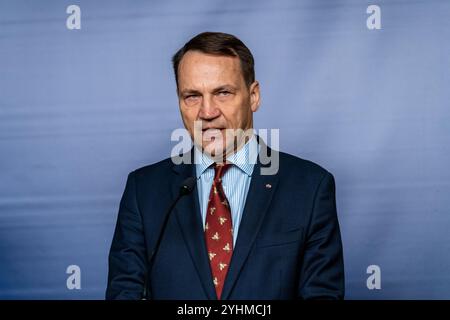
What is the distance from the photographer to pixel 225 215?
197 cm

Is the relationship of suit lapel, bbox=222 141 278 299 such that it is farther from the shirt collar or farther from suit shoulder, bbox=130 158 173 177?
suit shoulder, bbox=130 158 173 177

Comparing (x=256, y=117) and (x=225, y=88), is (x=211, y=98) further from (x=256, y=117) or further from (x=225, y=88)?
(x=256, y=117)

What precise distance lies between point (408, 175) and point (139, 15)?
1037 mm

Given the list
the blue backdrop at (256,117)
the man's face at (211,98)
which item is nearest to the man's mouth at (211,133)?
the man's face at (211,98)

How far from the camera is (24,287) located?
2.67m

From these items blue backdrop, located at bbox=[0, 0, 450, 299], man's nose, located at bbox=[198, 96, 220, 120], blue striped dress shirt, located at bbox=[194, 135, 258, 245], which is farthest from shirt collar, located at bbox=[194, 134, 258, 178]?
blue backdrop, located at bbox=[0, 0, 450, 299]

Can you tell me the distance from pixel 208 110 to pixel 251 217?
0.96ft

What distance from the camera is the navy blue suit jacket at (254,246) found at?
6.14ft

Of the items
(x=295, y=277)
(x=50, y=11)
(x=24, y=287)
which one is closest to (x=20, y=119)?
(x=50, y=11)

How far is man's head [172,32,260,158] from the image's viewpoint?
1.99 m

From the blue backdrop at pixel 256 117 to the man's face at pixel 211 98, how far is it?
0.55 meters

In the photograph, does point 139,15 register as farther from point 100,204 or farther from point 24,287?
point 24,287

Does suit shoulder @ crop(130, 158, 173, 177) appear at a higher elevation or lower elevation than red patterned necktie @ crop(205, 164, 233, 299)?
higher

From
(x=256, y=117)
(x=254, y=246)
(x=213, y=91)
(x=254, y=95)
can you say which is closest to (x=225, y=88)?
(x=213, y=91)
